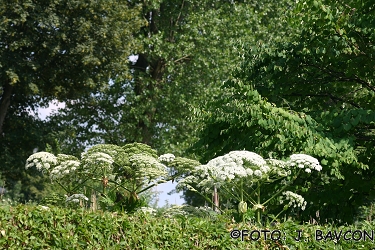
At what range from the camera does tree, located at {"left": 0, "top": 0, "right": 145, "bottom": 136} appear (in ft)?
68.9

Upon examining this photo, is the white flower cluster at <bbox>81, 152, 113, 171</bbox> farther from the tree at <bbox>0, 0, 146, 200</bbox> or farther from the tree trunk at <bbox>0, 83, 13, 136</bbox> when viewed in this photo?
the tree trunk at <bbox>0, 83, 13, 136</bbox>

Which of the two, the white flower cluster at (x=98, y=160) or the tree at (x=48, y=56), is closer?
the white flower cluster at (x=98, y=160)

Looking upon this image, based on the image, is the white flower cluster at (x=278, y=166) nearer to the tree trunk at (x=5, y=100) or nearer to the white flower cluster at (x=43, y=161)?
the white flower cluster at (x=43, y=161)

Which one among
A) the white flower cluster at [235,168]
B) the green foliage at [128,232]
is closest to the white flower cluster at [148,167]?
the white flower cluster at [235,168]

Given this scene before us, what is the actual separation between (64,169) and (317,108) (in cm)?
602

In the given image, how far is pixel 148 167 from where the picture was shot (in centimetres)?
1028

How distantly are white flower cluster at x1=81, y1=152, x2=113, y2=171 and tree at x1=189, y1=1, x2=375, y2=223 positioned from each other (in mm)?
2677

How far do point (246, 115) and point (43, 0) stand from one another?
1274cm

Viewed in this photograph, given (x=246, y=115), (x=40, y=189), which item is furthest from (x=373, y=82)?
(x=40, y=189)

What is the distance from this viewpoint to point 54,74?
22422 mm

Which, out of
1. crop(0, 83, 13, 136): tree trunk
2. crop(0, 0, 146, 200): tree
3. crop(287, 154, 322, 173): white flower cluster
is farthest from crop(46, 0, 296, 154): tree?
crop(287, 154, 322, 173): white flower cluster

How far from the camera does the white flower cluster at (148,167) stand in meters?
10.0

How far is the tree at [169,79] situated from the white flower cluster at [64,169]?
519 inches

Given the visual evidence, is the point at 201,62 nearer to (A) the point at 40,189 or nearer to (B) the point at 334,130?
(B) the point at 334,130
